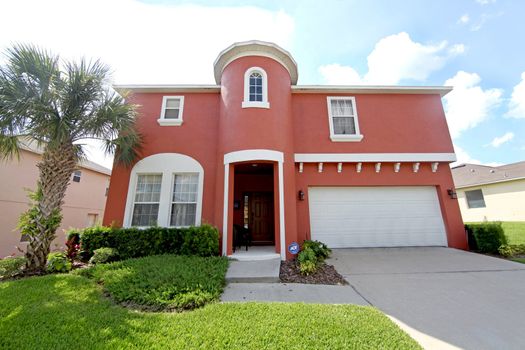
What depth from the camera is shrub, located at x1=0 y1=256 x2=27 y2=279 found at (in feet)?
17.6

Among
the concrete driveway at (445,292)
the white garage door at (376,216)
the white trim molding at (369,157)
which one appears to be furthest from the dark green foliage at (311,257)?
the white trim molding at (369,157)

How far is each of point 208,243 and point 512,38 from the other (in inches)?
559

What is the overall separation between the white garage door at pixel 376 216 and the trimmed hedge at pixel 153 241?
4.24 meters

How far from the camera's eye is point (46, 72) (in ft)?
19.8

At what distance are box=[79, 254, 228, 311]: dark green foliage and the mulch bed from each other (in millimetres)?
1720

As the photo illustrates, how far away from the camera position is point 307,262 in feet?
19.2

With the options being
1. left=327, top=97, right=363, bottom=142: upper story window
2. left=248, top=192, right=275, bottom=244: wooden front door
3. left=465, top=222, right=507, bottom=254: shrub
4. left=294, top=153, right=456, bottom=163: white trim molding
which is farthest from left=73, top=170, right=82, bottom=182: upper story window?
left=465, top=222, right=507, bottom=254: shrub

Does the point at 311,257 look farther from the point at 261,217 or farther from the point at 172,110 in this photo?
the point at 172,110

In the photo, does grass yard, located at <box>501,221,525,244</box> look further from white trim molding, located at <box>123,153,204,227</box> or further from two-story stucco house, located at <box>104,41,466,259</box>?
white trim molding, located at <box>123,153,204,227</box>

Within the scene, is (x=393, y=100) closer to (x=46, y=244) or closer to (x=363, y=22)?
(x=363, y=22)

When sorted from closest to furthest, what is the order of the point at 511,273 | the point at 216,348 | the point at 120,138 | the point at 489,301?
the point at 216,348
the point at 489,301
the point at 511,273
the point at 120,138

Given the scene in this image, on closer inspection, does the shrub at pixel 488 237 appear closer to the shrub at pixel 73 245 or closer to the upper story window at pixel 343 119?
the upper story window at pixel 343 119

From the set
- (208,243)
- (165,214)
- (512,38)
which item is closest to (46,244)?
(165,214)

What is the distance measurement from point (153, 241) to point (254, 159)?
170 inches
